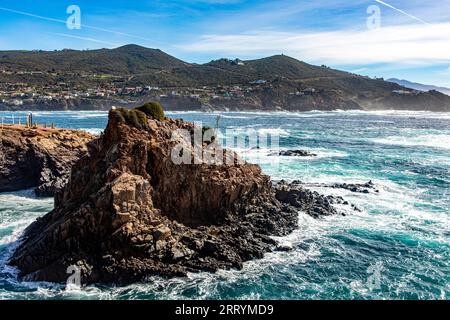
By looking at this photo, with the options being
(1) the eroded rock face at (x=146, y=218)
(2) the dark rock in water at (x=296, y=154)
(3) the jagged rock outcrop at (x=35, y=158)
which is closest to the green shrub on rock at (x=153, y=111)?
(1) the eroded rock face at (x=146, y=218)

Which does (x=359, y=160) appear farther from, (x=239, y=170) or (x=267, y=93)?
(x=267, y=93)

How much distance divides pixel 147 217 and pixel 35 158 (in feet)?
67.1

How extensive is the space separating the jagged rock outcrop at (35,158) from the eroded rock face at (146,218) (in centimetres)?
1200

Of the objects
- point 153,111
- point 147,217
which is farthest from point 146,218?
point 153,111

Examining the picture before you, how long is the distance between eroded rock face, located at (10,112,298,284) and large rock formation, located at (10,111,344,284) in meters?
0.04

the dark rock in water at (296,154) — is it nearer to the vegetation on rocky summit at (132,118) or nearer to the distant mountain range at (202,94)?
the vegetation on rocky summit at (132,118)

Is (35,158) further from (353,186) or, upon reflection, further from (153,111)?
(353,186)

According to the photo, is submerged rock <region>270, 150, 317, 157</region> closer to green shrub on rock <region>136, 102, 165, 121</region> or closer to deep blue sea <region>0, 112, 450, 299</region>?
deep blue sea <region>0, 112, 450, 299</region>

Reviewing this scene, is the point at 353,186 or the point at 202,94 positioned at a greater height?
the point at 202,94

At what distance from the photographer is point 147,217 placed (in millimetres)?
20562

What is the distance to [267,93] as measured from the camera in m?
171

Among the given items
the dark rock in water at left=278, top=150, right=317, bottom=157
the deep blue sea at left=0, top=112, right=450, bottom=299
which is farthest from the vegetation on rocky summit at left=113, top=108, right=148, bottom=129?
Answer: the dark rock in water at left=278, top=150, right=317, bottom=157

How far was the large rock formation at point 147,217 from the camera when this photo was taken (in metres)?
19.3
